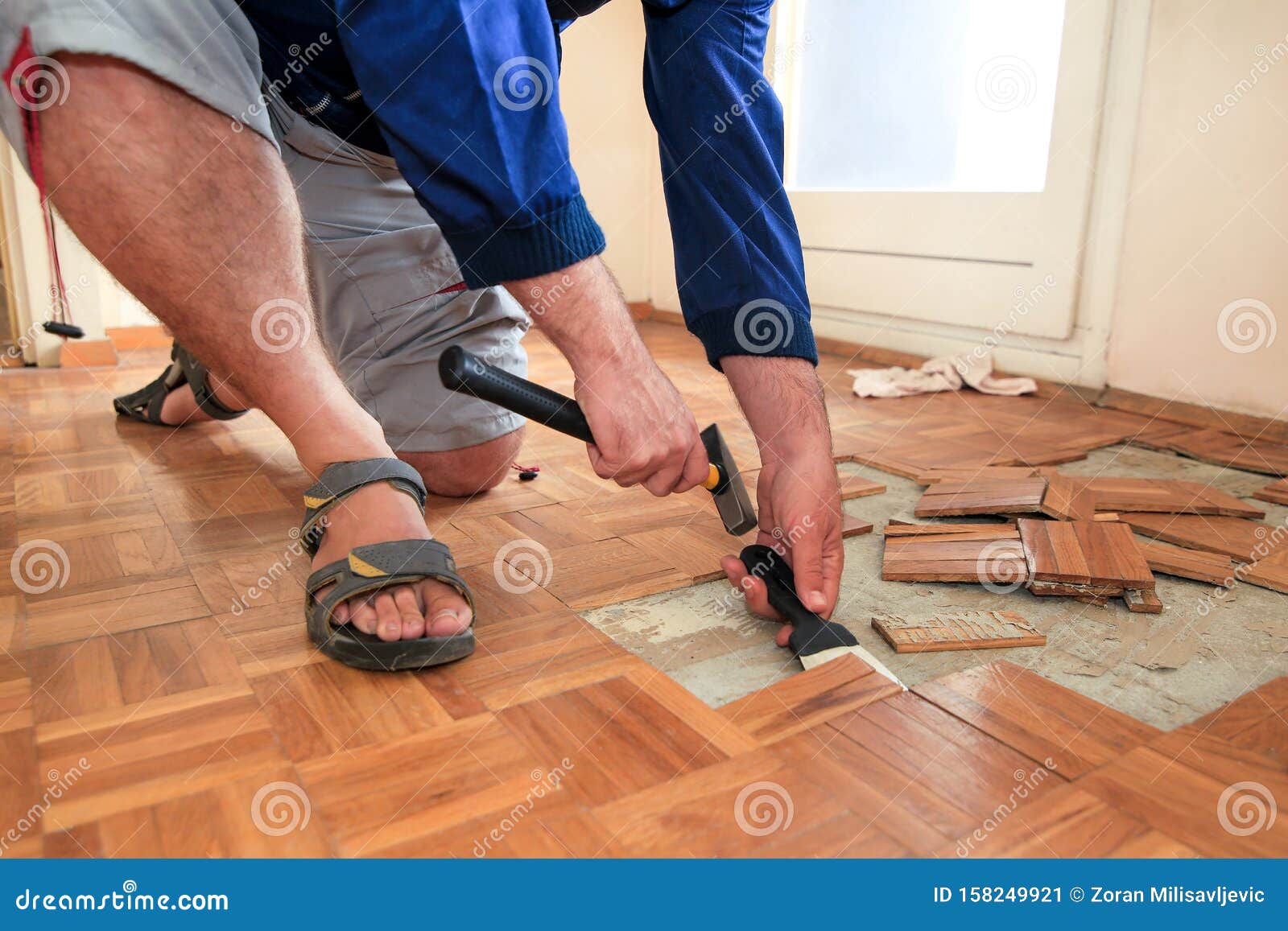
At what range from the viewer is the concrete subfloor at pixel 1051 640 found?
736mm

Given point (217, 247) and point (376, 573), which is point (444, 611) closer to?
point (376, 573)

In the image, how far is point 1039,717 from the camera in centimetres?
68

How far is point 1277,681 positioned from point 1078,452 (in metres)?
0.75

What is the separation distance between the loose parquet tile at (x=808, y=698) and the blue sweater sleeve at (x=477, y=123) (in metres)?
0.36

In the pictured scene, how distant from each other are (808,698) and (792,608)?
Answer: 0.13 meters

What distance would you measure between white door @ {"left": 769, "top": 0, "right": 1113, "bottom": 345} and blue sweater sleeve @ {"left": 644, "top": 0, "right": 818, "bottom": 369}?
1056 millimetres

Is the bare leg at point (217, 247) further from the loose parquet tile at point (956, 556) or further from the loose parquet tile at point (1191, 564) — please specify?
the loose parquet tile at point (1191, 564)

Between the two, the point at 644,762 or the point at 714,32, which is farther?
the point at 714,32

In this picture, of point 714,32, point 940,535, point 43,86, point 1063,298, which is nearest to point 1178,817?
point 940,535

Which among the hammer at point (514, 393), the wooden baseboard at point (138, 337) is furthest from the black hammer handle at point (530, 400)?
the wooden baseboard at point (138, 337)

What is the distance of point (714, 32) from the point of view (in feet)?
3.03
